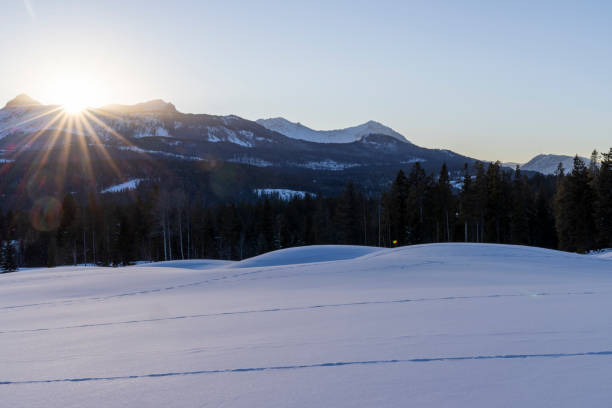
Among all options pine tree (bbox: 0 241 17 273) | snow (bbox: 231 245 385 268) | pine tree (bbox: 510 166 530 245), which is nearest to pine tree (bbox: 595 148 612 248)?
pine tree (bbox: 510 166 530 245)

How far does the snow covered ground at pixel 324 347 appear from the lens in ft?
7.45

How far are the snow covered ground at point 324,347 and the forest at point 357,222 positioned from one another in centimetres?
3649

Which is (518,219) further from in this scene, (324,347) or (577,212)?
(324,347)

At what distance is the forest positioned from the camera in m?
36.7

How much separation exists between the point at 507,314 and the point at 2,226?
6401cm

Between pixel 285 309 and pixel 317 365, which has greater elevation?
pixel 317 365

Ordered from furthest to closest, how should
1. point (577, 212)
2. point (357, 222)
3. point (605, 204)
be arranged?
point (357, 222)
point (577, 212)
point (605, 204)

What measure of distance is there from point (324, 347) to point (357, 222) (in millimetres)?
44508

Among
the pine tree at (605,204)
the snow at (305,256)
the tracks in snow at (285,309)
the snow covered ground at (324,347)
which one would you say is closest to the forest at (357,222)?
the pine tree at (605,204)

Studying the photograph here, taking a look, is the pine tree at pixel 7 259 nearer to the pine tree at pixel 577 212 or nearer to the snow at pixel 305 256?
the snow at pixel 305 256

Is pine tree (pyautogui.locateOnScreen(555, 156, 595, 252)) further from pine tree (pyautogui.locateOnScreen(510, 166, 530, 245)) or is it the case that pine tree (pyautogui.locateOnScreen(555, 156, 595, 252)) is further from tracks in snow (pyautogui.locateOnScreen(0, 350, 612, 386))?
tracks in snow (pyautogui.locateOnScreen(0, 350, 612, 386))

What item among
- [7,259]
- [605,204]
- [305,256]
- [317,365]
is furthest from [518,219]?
[7,259]

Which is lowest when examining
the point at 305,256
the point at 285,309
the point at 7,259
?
the point at 7,259

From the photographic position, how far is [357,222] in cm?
4719
